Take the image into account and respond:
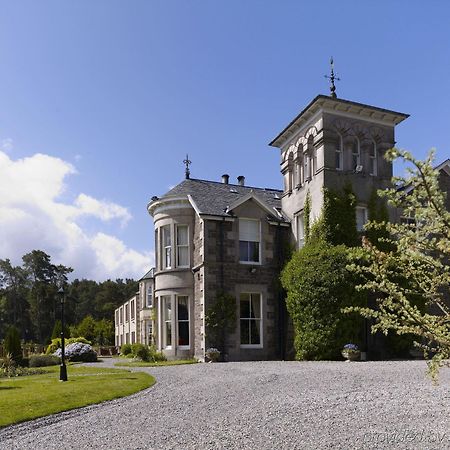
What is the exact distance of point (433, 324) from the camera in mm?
4070

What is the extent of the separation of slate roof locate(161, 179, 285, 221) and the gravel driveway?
1240 cm

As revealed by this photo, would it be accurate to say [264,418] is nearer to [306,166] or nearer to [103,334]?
[306,166]

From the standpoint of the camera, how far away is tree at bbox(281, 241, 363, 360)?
68.2ft

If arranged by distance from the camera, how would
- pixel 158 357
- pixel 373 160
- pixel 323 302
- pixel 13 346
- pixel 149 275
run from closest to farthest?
pixel 323 302 < pixel 158 357 < pixel 373 160 < pixel 13 346 < pixel 149 275

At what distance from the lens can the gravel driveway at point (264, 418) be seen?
7.81 meters

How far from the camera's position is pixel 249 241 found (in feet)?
81.3

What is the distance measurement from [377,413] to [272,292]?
15436mm

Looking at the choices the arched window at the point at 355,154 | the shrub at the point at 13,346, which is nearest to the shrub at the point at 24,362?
the shrub at the point at 13,346

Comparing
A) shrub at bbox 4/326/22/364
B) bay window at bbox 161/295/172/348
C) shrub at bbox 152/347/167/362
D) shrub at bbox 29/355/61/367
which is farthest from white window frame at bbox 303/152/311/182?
shrub at bbox 4/326/22/364

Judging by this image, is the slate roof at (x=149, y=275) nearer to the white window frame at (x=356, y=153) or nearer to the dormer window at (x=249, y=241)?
the dormer window at (x=249, y=241)

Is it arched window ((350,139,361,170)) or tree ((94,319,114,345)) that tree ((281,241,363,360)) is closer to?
arched window ((350,139,361,170))

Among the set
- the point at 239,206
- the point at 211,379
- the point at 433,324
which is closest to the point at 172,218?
the point at 239,206

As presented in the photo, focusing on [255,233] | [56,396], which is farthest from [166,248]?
[56,396]

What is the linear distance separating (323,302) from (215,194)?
8625 millimetres
